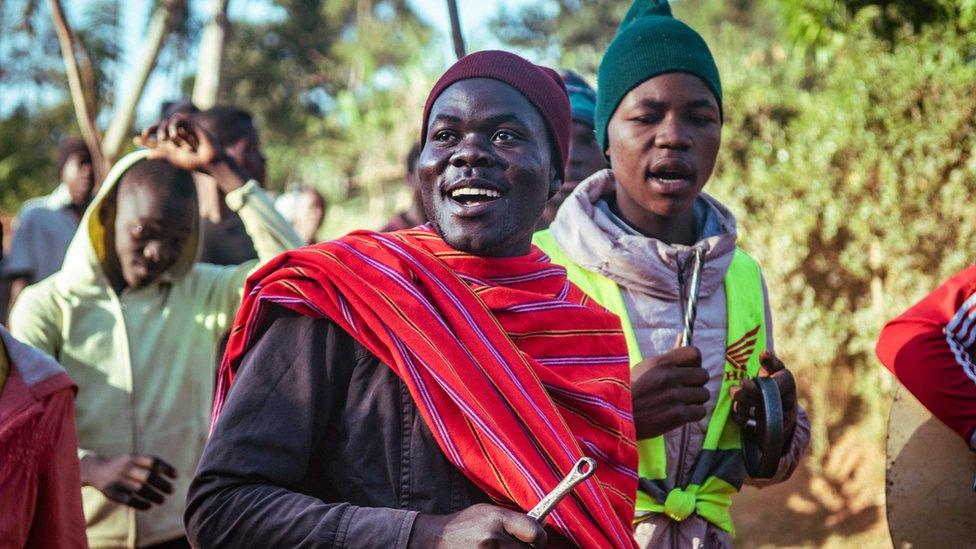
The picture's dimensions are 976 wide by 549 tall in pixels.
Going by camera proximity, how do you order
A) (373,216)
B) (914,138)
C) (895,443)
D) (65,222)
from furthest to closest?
(373,216) → (914,138) → (65,222) → (895,443)

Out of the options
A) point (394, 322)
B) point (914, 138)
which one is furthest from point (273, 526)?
point (914, 138)

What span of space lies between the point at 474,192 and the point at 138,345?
2.14 meters

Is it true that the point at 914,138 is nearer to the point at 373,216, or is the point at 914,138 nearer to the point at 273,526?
the point at 273,526

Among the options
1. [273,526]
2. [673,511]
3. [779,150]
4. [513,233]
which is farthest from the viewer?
[779,150]

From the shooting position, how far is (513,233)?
236 centimetres

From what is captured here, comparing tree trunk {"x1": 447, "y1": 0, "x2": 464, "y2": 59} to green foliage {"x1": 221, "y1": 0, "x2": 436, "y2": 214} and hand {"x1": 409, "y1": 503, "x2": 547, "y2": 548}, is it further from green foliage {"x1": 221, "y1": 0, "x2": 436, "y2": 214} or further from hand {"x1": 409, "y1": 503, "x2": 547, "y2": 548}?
green foliage {"x1": 221, "y1": 0, "x2": 436, "y2": 214}

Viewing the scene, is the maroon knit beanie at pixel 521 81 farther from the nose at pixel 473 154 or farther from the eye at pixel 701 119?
the eye at pixel 701 119

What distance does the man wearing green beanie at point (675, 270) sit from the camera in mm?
3037

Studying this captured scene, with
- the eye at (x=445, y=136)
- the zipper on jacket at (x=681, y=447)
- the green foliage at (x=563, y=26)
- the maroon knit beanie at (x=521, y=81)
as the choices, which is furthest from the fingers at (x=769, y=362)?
the green foliage at (x=563, y=26)

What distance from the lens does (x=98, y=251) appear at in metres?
4.05

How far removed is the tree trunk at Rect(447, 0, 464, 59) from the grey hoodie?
97 cm

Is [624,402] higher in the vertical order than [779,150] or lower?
lower

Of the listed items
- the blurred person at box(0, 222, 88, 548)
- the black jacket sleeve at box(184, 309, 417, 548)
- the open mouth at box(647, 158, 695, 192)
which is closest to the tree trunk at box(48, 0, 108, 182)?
the blurred person at box(0, 222, 88, 548)

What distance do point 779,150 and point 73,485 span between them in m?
7.32
